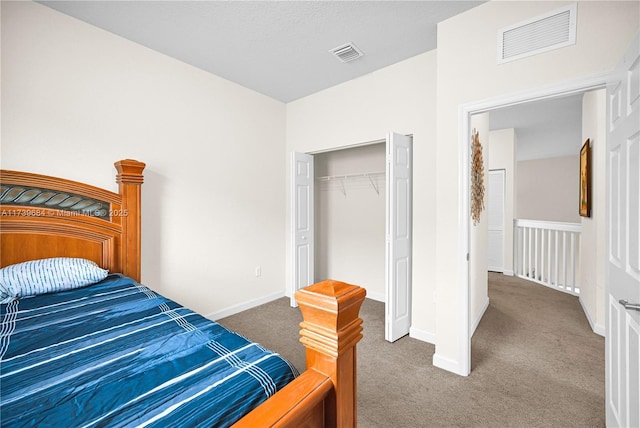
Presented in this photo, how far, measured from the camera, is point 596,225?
299cm

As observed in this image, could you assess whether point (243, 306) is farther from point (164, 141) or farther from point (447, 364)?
point (447, 364)

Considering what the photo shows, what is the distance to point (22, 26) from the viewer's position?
202 cm

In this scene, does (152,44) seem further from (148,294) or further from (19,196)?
(148,294)

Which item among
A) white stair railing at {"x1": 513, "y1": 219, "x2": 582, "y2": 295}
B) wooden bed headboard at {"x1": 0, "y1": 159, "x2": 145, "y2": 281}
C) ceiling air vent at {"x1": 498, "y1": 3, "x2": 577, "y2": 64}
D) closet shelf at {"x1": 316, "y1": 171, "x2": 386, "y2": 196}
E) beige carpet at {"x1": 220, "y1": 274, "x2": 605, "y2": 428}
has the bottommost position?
beige carpet at {"x1": 220, "y1": 274, "x2": 605, "y2": 428}

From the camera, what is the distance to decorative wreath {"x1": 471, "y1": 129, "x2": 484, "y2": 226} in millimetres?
2916

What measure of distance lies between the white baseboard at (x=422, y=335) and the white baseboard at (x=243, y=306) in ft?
6.05

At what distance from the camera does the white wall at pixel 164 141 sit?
2.08m

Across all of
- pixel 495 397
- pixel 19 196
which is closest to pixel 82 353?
pixel 19 196

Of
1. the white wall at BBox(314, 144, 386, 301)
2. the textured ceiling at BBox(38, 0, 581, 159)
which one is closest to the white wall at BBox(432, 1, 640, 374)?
the textured ceiling at BBox(38, 0, 581, 159)

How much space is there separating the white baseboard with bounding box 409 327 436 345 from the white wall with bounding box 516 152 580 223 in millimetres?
6568

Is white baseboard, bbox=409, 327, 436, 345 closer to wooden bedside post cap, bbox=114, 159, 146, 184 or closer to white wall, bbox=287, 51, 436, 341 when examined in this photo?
white wall, bbox=287, 51, 436, 341

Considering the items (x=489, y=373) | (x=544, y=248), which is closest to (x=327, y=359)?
(x=489, y=373)

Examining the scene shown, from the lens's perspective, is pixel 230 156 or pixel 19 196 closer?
pixel 19 196

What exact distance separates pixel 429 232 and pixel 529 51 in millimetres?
1559
